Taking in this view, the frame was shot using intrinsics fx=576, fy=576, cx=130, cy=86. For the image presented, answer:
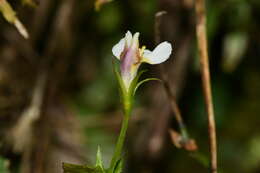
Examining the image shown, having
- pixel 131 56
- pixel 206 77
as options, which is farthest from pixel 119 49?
pixel 206 77

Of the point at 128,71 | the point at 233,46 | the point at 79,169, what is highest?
the point at 233,46

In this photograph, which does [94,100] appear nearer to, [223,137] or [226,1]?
[223,137]

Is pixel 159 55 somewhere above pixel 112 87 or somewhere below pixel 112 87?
below

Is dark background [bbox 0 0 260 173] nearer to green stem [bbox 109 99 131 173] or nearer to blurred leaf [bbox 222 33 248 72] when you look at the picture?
blurred leaf [bbox 222 33 248 72]

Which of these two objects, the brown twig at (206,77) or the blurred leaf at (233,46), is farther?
the blurred leaf at (233,46)

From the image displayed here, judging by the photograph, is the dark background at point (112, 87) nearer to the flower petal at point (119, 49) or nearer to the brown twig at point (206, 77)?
the brown twig at point (206, 77)

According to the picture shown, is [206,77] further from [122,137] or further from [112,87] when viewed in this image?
[112,87]

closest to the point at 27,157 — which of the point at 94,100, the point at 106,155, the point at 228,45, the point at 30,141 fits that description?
the point at 30,141

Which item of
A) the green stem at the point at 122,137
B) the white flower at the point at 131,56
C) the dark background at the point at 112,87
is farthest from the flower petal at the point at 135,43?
the dark background at the point at 112,87
